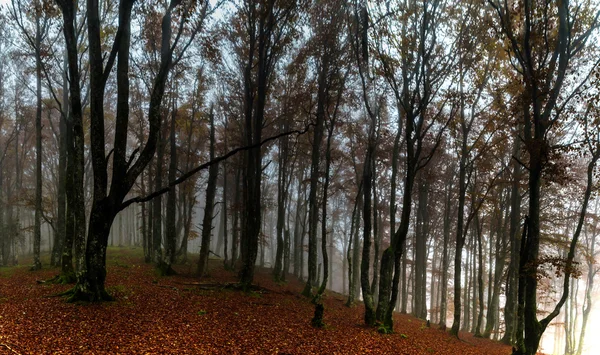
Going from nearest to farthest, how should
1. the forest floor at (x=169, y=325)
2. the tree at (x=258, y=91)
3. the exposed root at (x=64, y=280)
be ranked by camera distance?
the forest floor at (x=169, y=325) < the exposed root at (x=64, y=280) < the tree at (x=258, y=91)

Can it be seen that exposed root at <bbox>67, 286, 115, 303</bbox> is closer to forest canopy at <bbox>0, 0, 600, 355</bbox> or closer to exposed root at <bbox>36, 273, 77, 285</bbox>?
forest canopy at <bbox>0, 0, 600, 355</bbox>

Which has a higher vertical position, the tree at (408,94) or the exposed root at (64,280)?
the tree at (408,94)

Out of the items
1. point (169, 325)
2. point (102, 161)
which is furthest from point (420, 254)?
point (102, 161)

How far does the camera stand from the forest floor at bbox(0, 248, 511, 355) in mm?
6090

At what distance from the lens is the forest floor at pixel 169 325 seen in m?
6.09

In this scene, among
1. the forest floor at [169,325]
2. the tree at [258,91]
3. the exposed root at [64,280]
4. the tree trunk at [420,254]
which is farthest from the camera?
the tree trunk at [420,254]

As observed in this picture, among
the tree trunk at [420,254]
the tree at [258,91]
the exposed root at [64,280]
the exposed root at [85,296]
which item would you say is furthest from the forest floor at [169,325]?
the tree trunk at [420,254]

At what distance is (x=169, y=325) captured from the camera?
25.7ft

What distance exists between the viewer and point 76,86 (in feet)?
31.8

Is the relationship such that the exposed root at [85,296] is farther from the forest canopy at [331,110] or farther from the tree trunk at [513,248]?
the tree trunk at [513,248]

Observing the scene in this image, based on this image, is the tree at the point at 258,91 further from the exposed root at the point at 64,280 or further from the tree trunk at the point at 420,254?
the tree trunk at the point at 420,254

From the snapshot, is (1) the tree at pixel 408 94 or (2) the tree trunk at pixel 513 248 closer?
(1) the tree at pixel 408 94

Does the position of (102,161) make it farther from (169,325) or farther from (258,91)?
(258,91)

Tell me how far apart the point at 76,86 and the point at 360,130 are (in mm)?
15565
